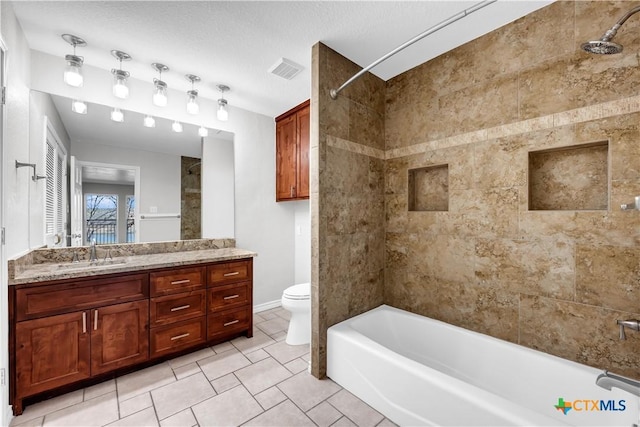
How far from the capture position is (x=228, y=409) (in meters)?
1.68

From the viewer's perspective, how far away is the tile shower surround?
146 cm

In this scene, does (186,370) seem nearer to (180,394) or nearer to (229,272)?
(180,394)

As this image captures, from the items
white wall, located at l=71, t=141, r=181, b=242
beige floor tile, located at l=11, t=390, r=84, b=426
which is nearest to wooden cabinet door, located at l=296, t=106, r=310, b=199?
white wall, located at l=71, t=141, r=181, b=242

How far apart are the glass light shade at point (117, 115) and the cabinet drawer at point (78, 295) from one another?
1457mm

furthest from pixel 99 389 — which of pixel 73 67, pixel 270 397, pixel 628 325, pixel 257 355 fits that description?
pixel 628 325

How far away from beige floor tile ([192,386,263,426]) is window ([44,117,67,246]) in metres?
1.80

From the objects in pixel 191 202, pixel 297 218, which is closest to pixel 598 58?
pixel 297 218

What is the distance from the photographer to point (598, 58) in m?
1.51

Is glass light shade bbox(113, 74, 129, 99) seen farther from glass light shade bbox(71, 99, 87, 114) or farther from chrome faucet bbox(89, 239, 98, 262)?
chrome faucet bbox(89, 239, 98, 262)

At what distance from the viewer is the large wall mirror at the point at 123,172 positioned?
2248 mm

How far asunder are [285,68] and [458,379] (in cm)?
266

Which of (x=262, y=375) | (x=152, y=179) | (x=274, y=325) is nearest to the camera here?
(x=262, y=375)

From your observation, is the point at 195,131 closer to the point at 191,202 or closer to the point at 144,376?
the point at 191,202

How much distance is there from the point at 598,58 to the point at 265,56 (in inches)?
86.3
